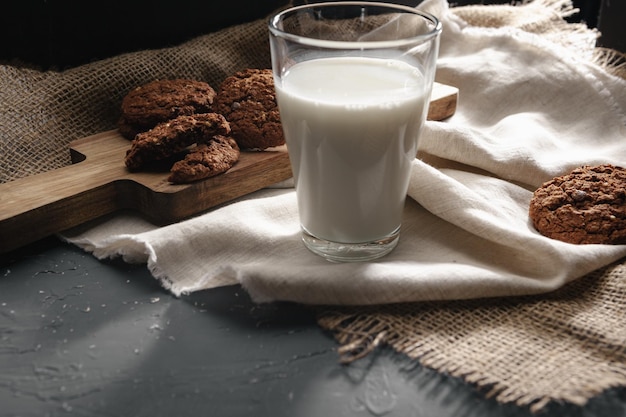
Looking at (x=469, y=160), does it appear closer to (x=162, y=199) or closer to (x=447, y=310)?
(x=447, y=310)

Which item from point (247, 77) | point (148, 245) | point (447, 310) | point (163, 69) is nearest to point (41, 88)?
point (163, 69)

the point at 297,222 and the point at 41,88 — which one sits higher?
the point at 41,88

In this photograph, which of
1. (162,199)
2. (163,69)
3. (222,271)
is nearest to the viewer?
(222,271)

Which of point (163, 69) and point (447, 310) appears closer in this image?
point (447, 310)

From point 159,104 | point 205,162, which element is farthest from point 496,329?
point 159,104

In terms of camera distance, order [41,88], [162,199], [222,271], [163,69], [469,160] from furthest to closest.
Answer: [163,69], [41,88], [469,160], [162,199], [222,271]

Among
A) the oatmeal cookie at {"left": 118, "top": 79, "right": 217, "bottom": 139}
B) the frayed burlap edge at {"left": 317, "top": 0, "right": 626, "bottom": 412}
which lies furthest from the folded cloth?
the oatmeal cookie at {"left": 118, "top": 79, "right": 217, "bottom": 139}

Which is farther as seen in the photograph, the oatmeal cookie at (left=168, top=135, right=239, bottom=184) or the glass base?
the oatmeal cookie at (left=168, top=135, right=239, bottom=184)

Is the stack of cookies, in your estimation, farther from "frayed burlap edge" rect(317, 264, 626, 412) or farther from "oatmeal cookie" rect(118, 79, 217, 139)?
"frayed burlap edge" rect(317, 264, 626, 412)
